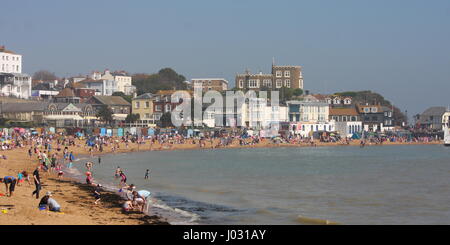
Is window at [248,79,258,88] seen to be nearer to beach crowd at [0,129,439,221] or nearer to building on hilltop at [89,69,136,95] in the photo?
building on hilltop at [89,69,136,95]

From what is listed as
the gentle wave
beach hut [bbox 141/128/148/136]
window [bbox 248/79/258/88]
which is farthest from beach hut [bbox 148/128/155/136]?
the gentle wave

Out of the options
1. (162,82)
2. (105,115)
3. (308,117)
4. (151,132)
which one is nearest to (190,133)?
(151,132)

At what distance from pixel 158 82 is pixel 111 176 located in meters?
99.7

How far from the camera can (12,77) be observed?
4070 inches

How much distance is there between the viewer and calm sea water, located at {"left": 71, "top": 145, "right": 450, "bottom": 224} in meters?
22.0

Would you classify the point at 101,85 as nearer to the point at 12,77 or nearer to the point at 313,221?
the point at 12,77

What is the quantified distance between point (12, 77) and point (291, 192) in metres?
85.0

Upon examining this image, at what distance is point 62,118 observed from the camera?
82.0 m

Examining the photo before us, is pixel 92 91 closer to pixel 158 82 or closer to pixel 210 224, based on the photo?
pixel 158 82

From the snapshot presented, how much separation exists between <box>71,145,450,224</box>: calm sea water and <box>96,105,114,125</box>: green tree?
125ft
